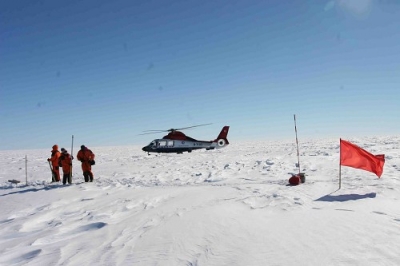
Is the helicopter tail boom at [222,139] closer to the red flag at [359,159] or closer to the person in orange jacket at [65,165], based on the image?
the person in orange jacket at [65,165]

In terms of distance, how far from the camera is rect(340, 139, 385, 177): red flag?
714cm

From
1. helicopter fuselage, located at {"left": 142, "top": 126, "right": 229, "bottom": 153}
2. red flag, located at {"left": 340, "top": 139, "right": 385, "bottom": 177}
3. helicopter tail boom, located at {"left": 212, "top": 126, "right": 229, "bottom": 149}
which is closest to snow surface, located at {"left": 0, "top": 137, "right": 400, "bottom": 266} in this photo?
red flag, located at {"left": 340, "top": 139, "right": 385, "bottom": 177}

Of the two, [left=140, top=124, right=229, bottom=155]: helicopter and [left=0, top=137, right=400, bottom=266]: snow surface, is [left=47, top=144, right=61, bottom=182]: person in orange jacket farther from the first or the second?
[left=140, top=124, right=229, bottom=155]: helicopter

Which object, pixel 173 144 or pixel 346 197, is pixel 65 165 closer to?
pixel 346 197

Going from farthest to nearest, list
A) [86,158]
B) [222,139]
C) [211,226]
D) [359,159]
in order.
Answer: [222,139] < [86,158] < [359,159] < [211,226]

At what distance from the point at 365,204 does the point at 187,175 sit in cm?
795

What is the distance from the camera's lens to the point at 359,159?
23.9 feet

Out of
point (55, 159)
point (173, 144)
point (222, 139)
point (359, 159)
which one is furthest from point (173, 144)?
point (359, 159)

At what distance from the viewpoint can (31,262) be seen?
3.74m

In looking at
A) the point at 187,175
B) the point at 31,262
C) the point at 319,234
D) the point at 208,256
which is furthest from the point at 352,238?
the point at 187,175

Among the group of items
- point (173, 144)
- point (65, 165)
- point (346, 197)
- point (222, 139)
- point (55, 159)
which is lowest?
point (346, 197)

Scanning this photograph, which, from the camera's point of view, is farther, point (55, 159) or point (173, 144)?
point (173, 144)

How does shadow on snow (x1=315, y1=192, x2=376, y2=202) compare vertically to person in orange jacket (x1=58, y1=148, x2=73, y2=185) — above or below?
below

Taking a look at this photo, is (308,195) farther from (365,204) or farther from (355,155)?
(355,155)
